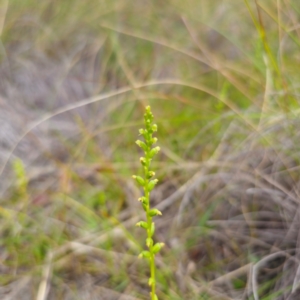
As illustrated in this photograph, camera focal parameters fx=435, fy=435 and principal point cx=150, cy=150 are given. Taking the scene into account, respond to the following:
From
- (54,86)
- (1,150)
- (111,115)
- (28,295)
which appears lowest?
(28,295)

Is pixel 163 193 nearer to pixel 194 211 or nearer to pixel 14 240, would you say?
pixel 194 211

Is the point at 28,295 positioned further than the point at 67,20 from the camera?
No

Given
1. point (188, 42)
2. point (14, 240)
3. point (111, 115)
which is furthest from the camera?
point (188, 42)

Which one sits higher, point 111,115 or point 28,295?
point 111,115

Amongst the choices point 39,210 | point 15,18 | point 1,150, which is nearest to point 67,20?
point 15,18

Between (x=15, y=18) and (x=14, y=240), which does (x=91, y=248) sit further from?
(x=15, y=18)

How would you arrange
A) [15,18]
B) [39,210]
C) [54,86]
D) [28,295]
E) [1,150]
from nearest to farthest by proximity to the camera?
[28,295]
[39,210]
[1,150]
[54,86]
[15,18]

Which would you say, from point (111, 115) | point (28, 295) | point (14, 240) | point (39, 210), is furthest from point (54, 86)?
point (28, 295)
